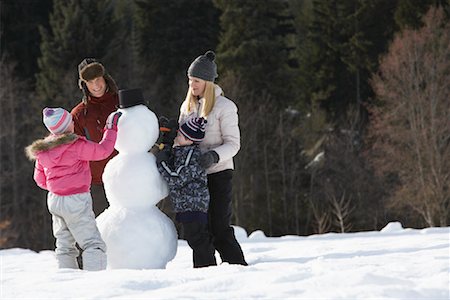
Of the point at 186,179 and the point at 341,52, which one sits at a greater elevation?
the point at 341,52

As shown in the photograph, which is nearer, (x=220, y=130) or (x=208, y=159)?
(x=208, y=159)

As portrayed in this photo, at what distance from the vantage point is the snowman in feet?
17.4

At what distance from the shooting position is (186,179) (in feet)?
17.3

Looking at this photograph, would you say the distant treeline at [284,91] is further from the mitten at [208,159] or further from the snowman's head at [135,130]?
the mitten at [208,159]

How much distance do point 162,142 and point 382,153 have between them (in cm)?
2096

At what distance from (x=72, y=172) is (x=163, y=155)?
2.14ft

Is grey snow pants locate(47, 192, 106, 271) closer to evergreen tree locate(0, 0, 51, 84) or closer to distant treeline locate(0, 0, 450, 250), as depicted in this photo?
distant treeline locate(0, 0, 450, 250)

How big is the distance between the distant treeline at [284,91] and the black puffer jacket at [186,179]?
17.1 meters

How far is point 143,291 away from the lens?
4.08 m

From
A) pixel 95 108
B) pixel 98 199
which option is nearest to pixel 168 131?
pixel 95 108

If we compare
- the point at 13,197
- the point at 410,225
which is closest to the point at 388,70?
the point at 410,225

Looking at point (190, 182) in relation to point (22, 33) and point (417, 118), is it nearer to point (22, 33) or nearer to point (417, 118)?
point (417, 118)

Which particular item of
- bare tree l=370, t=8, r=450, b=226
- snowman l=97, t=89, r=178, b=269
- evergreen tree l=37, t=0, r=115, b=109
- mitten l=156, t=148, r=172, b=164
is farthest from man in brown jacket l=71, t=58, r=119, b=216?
evergreen tree l=37, t=0, r=115, b=109

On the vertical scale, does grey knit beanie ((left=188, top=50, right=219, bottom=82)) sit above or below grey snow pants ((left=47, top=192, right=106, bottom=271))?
above
